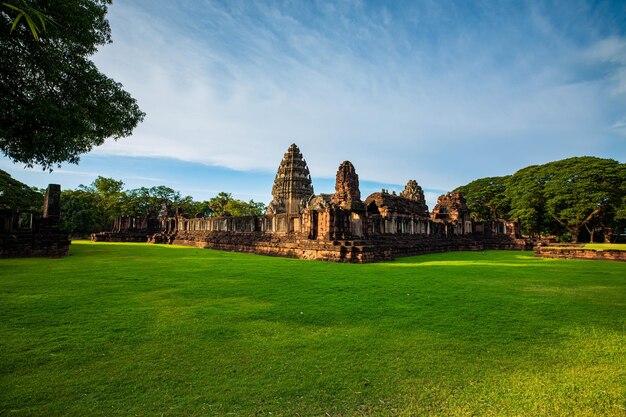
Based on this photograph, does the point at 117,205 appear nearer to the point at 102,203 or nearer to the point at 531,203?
the point at 102,203

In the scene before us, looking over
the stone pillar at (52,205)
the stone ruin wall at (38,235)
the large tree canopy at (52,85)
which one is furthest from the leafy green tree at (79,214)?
the large tree canopy at (52,85)

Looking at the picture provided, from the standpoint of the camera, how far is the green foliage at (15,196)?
26.9 meters

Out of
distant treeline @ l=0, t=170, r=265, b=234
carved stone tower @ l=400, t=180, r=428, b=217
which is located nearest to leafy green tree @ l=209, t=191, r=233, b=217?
distant treeline @ l=0, t=170, r=265, b=234

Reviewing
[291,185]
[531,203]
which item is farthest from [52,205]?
[531,203]

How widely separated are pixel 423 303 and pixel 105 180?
169ft

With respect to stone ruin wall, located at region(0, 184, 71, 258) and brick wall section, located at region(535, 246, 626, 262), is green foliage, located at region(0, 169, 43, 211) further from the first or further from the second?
brick wall section, located at region(535, 246, 626, 262)

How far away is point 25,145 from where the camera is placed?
10.2 m

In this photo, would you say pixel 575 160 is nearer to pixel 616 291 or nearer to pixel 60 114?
pixel 616 291

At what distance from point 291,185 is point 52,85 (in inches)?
1247

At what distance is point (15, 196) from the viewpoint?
28.4m

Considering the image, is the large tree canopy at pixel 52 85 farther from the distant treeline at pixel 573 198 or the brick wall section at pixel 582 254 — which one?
the distant treeline at pixel 573 198

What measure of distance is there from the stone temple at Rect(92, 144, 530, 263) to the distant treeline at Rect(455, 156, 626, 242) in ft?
24.9

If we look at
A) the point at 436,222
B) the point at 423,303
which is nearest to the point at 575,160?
the point at 436,222

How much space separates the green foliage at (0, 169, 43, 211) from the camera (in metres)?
26.9
